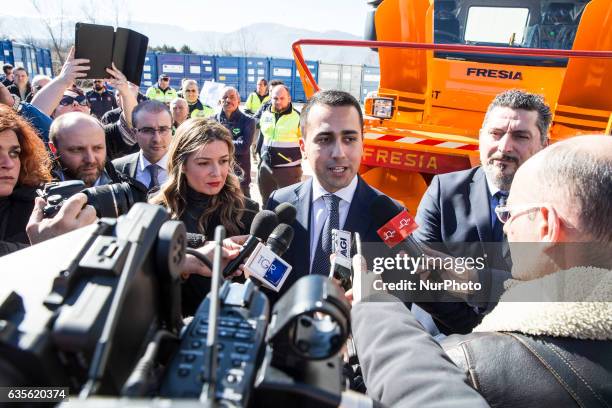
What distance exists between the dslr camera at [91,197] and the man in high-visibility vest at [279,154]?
147 inches

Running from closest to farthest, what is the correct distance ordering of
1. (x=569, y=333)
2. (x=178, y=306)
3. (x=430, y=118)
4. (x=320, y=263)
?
(x=178, y=306) < (x=569, y=333) < (x=320, y=263) < (x=430, y=118)

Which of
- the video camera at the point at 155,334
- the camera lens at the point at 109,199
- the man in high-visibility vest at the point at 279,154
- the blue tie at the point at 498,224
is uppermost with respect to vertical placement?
the video camera at the point at 155,334

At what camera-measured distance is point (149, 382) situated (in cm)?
56

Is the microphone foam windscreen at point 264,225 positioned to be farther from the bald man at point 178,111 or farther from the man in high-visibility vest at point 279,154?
the bald man at point 178,111

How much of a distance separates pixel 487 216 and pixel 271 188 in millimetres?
3755

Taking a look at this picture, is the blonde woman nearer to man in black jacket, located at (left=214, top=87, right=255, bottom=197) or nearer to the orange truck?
the orange truck

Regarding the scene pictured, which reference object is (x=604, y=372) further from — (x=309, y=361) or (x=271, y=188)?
(x=271, y=188)

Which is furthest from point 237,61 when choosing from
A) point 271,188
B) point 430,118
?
point 430,118

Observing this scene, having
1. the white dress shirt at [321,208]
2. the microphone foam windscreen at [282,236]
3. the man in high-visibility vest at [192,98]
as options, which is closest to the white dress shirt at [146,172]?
the white dress shirt at [321,208]

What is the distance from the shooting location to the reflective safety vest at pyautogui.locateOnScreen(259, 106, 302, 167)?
5.45m

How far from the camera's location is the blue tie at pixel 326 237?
1768mm

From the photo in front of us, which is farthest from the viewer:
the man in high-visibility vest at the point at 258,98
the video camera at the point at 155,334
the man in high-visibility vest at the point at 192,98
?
the man in high-visibility vest at the point at 258,98

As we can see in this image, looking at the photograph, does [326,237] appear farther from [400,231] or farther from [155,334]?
[155,334]

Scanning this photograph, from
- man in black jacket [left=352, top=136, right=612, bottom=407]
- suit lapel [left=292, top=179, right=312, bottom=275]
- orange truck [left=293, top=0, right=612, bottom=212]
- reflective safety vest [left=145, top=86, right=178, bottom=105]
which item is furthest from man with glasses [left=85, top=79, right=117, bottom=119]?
man in black jacket [left=352, top=136, right=612, bottom=407]
